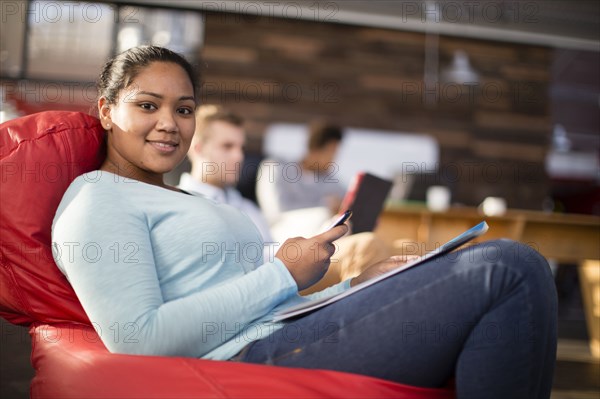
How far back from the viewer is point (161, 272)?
111 cm

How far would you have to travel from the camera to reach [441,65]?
647 cm

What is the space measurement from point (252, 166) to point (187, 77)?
327 centimetres

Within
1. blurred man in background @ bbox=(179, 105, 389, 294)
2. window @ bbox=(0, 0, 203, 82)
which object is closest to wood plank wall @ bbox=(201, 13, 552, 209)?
window @ bbox=(0, 0, 203, 82)

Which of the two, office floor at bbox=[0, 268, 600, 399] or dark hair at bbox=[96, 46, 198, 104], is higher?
dark hair at bbox=[96, 46, 198, 104]

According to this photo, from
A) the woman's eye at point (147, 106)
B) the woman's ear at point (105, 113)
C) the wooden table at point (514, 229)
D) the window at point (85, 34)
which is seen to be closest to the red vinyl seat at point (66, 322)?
the woman's ear at point (105, 113)

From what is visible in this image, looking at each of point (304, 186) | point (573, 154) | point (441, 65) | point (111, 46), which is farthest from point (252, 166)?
point (573, 154)

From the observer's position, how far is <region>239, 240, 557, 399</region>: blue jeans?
94 cm

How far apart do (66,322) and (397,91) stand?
552 centimetres

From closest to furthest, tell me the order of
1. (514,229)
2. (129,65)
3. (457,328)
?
(457,328)
(129,65)
(514,229)

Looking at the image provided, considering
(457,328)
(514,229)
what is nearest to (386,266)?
(457,328)

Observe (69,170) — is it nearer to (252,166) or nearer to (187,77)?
(187,77)

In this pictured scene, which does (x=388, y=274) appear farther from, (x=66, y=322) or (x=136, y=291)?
(x=66, y=322)

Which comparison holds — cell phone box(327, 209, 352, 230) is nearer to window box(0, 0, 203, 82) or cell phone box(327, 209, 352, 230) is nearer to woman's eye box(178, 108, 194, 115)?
woman's eye box(178, 108, 194, 115)

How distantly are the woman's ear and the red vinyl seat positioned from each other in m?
0.03
